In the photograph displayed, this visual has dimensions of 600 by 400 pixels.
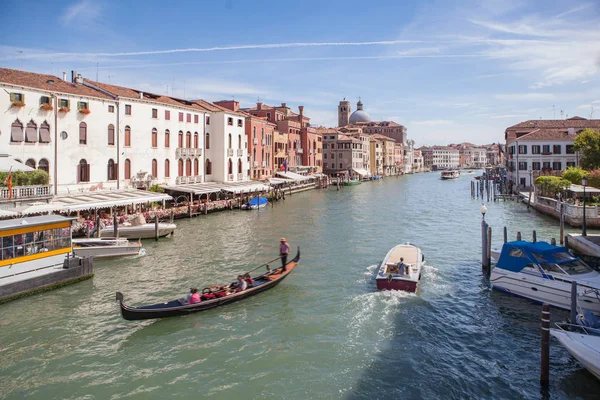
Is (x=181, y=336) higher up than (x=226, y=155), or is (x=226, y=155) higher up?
(x=226, y=155)

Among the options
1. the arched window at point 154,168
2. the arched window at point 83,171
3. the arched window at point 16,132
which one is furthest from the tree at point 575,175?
the arched window at point 16,132

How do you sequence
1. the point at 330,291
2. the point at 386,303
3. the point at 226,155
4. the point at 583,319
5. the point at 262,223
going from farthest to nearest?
the point at 226,155
the point at 262,223
the point at 330,291
the point at 386,303
the point at 583,319

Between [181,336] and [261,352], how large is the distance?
212cm

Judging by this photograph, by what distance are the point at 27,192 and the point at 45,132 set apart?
5261 millimetres

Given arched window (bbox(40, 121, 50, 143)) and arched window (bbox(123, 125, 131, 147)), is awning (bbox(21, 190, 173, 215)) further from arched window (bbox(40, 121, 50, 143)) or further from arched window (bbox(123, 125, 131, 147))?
arched window (bbox(123, 125, 131, 147))

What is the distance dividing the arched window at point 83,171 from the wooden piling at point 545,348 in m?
25.4

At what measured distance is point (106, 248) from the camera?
1839 centimetres

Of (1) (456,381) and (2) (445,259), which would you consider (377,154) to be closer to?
(2) (445,259)

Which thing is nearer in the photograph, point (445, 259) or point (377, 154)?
point (445, 259)

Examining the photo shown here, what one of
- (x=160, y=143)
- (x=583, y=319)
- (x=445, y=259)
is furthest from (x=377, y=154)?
(x=583, y=319)

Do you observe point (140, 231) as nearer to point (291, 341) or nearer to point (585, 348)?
point (291, 341)

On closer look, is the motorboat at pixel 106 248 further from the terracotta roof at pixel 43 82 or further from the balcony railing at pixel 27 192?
the terracotta roof at pixel 43 82

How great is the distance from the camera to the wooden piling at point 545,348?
8.16m

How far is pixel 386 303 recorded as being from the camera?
41.9ft
